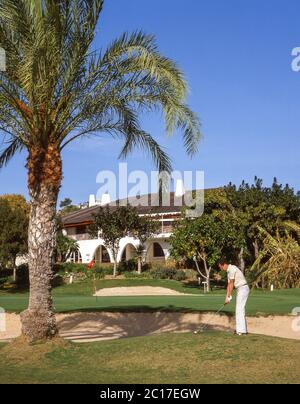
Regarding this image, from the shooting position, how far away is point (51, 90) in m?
12.7

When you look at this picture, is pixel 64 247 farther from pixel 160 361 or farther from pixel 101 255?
pixel 160 361

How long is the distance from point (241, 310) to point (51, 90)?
6.12m

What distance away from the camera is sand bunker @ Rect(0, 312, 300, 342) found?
724 inches

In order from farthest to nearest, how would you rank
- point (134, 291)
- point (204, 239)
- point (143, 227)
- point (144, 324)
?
point (143, 227)
point (134, 291)
point (204, 239)
point (144, 324)

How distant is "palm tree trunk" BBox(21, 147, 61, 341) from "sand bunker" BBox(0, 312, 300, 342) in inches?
179

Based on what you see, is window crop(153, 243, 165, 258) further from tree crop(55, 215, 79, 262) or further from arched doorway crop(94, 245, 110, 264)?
tree crop(55, 215, 79, 262)

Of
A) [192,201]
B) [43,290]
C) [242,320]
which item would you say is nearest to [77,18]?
[43,290]

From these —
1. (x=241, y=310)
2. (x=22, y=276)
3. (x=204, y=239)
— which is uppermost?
(x=204, y=239)

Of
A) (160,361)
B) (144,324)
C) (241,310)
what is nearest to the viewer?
(160,361)

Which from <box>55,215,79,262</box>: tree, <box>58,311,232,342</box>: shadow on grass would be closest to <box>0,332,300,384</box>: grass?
<box>58,311,232,342</box>: shadow on grass

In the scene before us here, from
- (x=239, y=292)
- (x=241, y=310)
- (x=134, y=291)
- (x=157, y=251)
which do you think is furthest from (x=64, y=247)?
(x=241, y=310)

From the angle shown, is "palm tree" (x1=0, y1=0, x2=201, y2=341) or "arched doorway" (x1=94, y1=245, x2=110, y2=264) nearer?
"palm tree" (x1=0, y1=0, x2=201, y2=341)

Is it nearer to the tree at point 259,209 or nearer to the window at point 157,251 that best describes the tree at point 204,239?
the tree at point 259,209
